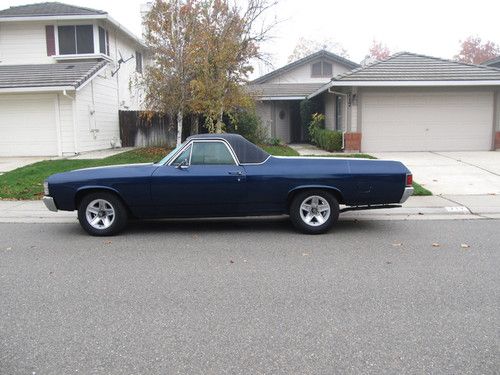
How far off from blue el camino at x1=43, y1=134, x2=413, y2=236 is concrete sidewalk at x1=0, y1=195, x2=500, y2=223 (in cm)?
140

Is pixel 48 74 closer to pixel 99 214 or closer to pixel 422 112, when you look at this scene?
pixel 99 214

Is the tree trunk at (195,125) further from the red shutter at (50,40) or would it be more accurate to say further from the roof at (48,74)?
the red shutter at (50,40)

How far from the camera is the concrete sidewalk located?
855 centimetres

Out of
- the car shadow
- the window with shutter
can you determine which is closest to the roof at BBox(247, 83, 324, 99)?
the window with shutter

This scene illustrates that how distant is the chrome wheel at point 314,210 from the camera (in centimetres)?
718

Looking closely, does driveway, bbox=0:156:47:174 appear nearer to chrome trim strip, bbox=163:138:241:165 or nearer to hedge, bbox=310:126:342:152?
chrome trim strip, bbox=163:138:241:165

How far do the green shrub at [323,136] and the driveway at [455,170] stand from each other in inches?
66.3

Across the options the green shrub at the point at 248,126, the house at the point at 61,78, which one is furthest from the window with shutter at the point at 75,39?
the green shrub at the point at 248,126

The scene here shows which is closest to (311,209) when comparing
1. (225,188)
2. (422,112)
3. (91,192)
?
(225,188)

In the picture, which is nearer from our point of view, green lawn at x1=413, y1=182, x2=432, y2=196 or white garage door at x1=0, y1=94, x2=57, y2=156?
green lawn at x1=413, y1=182, x2=432, y2=196

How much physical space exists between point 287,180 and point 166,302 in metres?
3.17

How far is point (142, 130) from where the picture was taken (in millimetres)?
25000

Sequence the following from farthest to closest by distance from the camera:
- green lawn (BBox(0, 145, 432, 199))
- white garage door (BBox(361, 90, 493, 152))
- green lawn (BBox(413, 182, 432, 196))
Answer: white garage door (BBox(361, 90, 493, 152)), green lawn (BBox(0, 145, 432, 199)), green lawn (BBox(413, 182, 432, 196))

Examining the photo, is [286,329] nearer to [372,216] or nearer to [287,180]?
[287,180]
